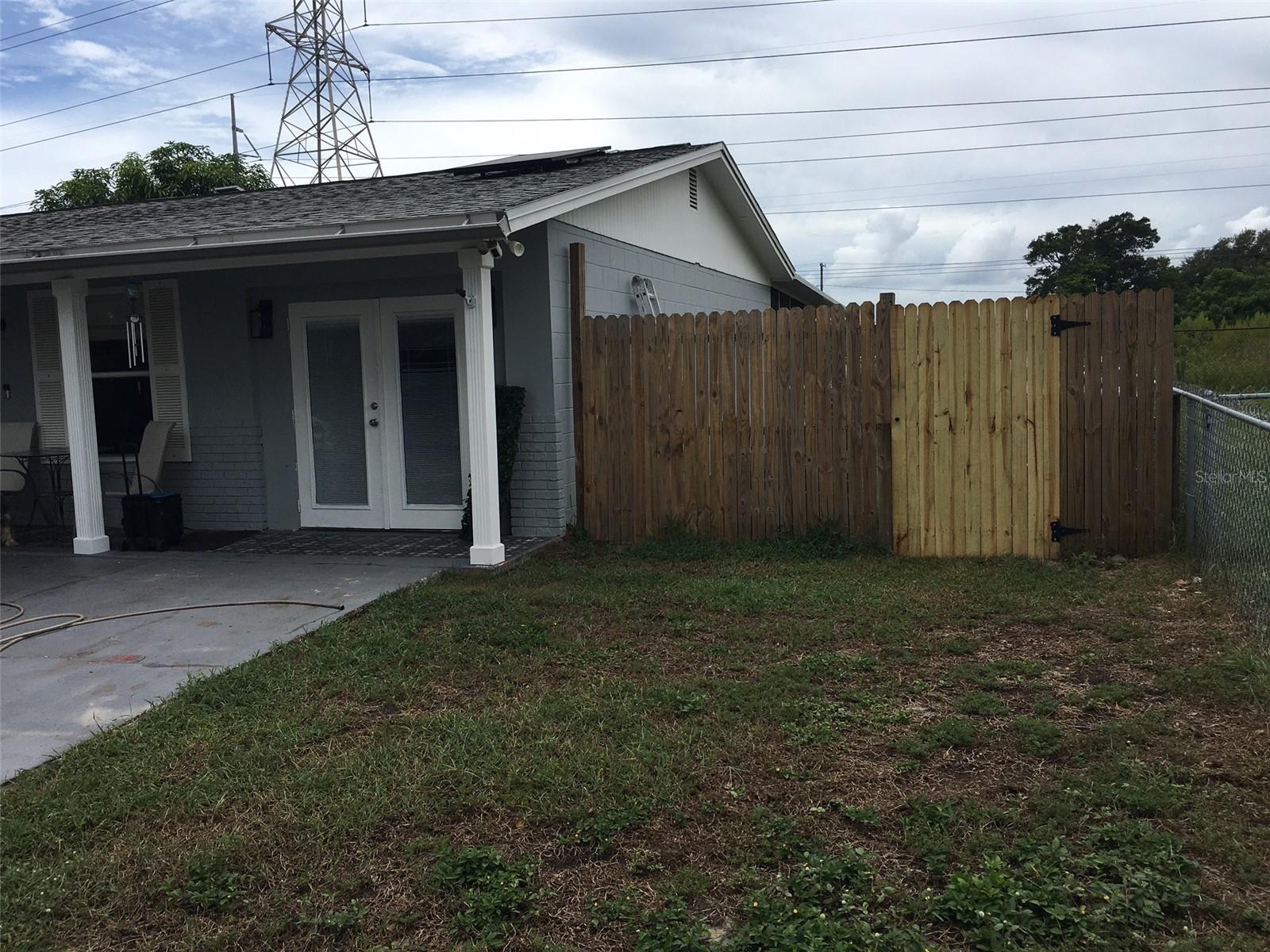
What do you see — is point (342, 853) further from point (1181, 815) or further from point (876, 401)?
point (876, 401)

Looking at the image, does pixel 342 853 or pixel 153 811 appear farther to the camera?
pixel 153 811

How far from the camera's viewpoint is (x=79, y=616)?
656cm

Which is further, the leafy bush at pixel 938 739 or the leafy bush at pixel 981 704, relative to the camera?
the leafy bush at pixel 981 704

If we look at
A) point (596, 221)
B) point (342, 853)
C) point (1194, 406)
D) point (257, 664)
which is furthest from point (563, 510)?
point (342, 853)

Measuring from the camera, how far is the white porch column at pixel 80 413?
8586 millimetres

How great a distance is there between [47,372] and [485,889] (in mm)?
9299

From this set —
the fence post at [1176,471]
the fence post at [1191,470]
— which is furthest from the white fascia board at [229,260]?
the fence post at [1176,471]

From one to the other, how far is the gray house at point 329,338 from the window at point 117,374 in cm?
2

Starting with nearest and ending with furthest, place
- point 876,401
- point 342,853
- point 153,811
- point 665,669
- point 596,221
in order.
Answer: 1. point 342,853
2. point 153,811
3. point 665,669
4. point 876,401
5. point 596,221

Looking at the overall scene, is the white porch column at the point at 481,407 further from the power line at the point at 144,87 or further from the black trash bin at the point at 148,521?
the power line at the point at 144,87

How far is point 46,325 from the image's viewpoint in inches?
402

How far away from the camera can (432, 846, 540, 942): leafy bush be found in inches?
115

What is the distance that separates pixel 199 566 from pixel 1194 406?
7.46m

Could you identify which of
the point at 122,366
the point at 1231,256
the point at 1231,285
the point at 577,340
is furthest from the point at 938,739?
the point at 1231,256
